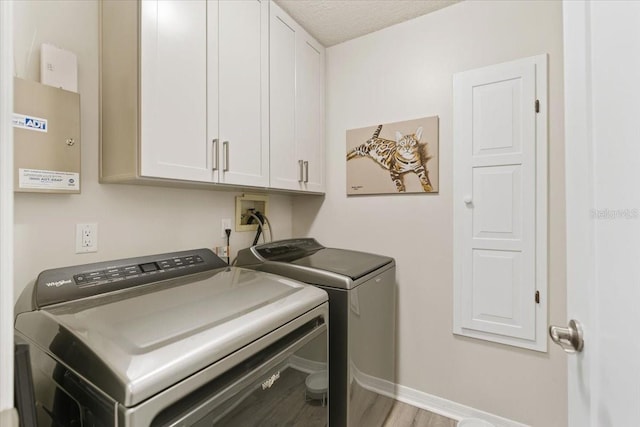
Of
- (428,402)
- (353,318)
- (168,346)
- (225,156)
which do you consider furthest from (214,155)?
(428,402)

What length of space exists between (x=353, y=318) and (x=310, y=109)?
57.3 inches

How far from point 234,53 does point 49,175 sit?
0.97 meters

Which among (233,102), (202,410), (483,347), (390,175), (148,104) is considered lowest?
(483,347)

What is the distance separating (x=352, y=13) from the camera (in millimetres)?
1898

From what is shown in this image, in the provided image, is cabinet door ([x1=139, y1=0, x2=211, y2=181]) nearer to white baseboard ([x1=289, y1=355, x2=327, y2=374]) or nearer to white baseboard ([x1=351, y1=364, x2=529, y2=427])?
white baseboard ([x1=289, y1=355, x2=327, y2=374])

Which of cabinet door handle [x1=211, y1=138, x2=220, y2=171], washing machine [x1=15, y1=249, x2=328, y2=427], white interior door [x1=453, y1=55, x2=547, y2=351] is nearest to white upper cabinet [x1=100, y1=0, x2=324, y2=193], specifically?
cabinet door handle [x1=211, y1=138, x2=220, y2=171]

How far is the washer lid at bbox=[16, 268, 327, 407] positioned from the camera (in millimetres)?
645

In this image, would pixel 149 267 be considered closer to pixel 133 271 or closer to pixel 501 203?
pixel 133 271

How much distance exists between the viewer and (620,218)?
0.47 metres

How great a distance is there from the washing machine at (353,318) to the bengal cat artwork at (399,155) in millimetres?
573

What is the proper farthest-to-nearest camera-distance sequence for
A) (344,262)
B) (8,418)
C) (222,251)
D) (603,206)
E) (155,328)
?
(222,251), (344,262), (155,328), (603,206), (8,418)

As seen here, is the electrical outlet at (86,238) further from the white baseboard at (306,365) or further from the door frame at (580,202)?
the door frame at (580,202)

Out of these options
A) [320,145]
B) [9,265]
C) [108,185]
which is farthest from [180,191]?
[9,265]

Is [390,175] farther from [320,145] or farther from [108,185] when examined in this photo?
[108,185]
